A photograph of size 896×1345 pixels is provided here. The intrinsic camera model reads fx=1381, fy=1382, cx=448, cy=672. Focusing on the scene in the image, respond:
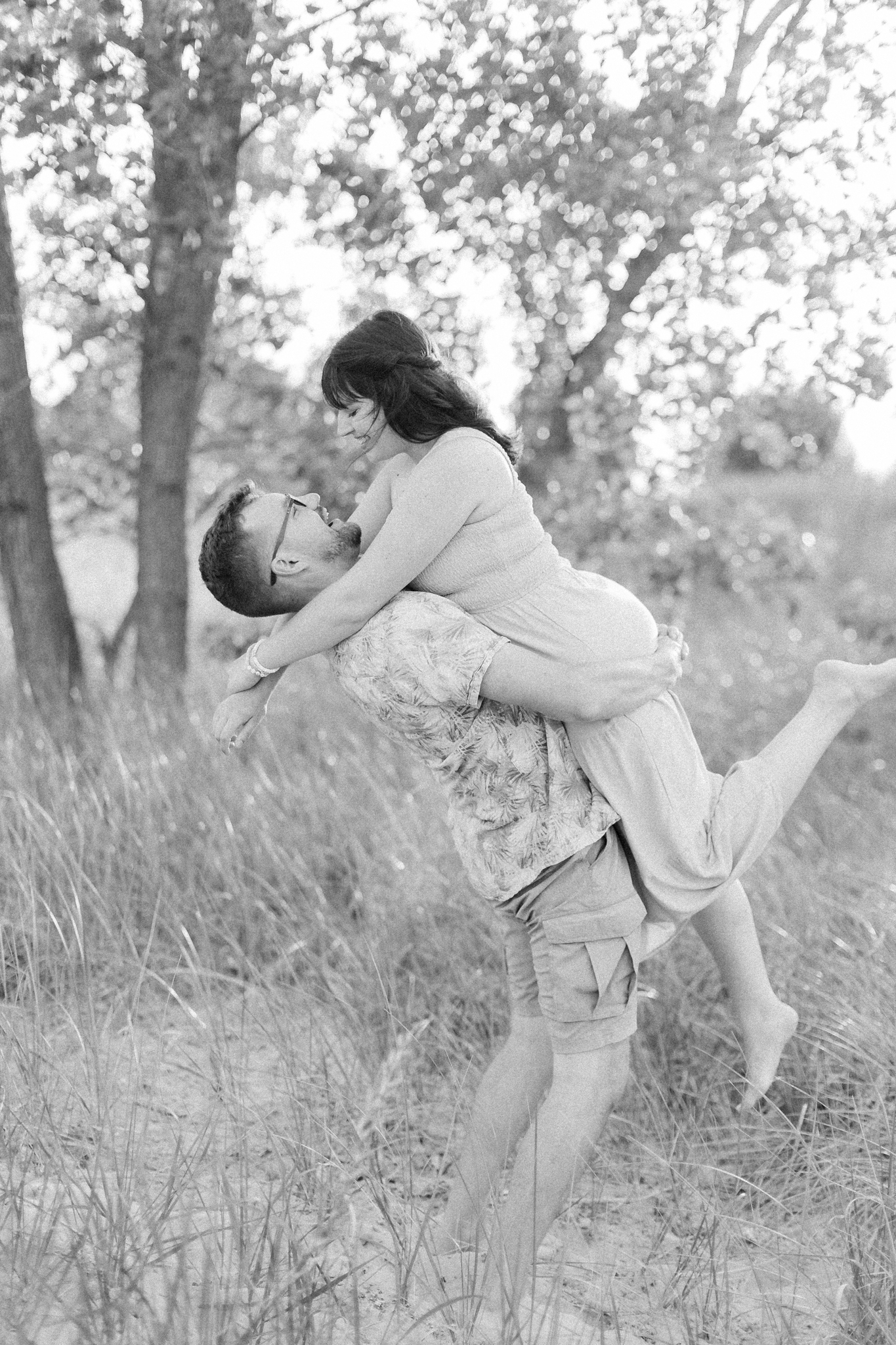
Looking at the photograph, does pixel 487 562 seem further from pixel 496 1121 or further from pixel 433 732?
pixel 496 1121

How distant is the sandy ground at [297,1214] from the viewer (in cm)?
190

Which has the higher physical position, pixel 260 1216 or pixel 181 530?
pixel 181 530

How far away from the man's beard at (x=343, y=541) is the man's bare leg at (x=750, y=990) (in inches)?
35.0

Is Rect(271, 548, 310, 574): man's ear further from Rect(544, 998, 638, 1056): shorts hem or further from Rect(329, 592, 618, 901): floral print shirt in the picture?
Rect(544, 998, 638, 1056): shorts hem

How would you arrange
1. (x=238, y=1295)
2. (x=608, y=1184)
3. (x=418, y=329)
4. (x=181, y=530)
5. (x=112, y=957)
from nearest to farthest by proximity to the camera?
1. (x=238, y=1295)
2. (x=418, y=329)
3. (x=608, y=1184)
4. (x=112, y=957)
5. (x=181, y=530)

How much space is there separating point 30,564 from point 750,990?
306 cm

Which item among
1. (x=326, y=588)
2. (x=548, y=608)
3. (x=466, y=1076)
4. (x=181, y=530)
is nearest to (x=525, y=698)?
(x=548, y=608)

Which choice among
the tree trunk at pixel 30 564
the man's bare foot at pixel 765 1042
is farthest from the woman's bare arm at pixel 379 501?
the tree trunk at pixel 30 564

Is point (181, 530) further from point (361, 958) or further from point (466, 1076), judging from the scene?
point (466, 1076)

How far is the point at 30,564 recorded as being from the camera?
4633 millimetres

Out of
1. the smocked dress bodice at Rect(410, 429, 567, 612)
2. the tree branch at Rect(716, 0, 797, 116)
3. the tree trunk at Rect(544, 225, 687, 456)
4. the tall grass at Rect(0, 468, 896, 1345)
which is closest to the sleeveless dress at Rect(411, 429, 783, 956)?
the smocked dress bodice at Rect(410, 429, 567, 612)

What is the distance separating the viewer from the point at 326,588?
207 cm

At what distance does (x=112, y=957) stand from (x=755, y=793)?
1.56 meters

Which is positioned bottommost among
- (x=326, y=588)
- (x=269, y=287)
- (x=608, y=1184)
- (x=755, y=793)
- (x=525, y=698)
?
(x=608, y=1184)
